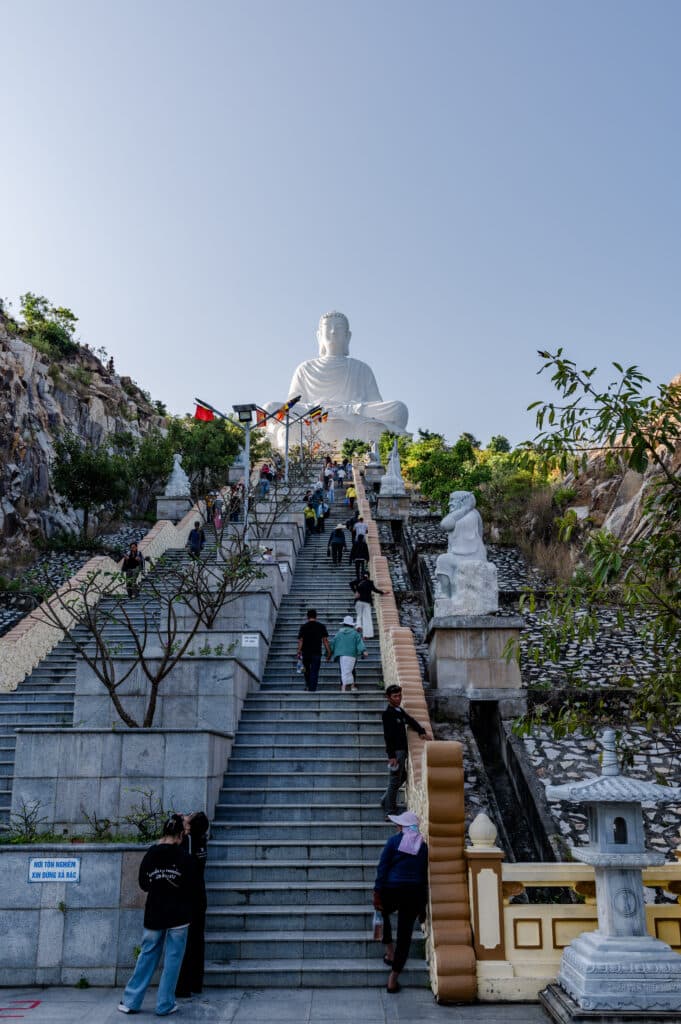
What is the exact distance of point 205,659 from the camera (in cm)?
1096

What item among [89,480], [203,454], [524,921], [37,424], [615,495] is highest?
[203,454]

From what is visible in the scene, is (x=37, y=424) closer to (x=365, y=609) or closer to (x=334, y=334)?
(x=365, y=609)

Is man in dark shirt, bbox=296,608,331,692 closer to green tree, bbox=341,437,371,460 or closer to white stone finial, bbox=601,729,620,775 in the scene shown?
white stone finial, bbox=601,729,620,775

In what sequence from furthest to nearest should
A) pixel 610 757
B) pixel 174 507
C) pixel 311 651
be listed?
pixel 174 507
pixel 311 651
pixel 610 757

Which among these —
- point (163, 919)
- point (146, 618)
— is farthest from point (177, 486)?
point (163, 919)

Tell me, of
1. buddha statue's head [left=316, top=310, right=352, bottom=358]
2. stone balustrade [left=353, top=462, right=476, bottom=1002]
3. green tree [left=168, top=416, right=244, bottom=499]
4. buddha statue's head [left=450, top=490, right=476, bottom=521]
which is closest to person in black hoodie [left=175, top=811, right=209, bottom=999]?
stone balustrade [left=353, top=462, right=476, bottom=1002]

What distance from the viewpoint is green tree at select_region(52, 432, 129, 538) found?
26109 millimetres

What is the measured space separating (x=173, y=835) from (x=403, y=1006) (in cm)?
224

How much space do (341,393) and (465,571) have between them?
3708 cm

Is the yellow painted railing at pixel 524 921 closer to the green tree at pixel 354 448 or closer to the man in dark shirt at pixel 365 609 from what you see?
the man in dark shirt at pixel 365 609

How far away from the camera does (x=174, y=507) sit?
88.0 feet

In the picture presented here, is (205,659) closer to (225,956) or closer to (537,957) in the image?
(225,956)

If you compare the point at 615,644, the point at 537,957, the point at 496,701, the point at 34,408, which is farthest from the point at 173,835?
the point at 34,408

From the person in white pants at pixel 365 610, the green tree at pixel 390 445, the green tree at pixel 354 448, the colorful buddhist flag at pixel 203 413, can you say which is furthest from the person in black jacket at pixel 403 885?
the green tree at pixel 354 448
